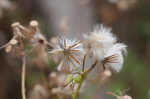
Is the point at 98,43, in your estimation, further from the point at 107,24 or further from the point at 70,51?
the point at 107,24

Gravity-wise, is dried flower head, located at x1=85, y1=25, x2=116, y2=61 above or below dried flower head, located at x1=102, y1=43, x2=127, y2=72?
above

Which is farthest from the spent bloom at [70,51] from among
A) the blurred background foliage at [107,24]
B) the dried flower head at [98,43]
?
the blurred background foliage at [107,24]

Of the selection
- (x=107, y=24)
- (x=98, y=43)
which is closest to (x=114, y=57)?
(x=98, y=43)

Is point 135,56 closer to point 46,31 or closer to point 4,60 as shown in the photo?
point 46,31

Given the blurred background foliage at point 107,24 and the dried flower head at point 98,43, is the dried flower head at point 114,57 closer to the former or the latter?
the dried flower head at point 98,43

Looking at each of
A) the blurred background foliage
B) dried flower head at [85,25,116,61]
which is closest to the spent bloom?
dried flower head at [85,25,116,61]

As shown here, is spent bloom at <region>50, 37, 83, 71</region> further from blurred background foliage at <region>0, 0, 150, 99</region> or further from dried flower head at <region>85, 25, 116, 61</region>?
blurred background foliage at <region>0, 0, 150, 99</region>
